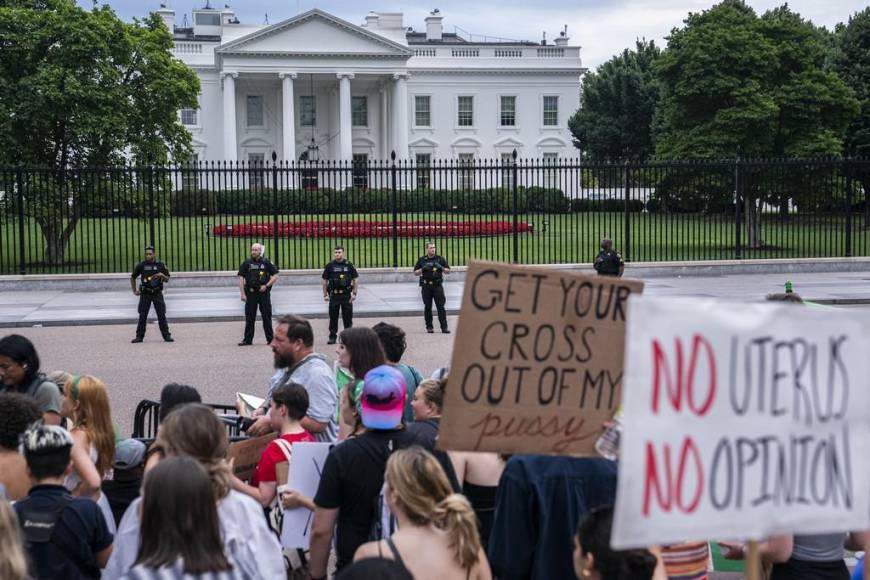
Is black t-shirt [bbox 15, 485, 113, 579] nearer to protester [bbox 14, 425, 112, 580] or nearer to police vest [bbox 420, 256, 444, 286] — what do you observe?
protester [bbox 14, 425, 112, 580]

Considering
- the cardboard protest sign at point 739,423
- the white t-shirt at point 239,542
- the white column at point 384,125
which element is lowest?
the white t-shirt at point 239,542

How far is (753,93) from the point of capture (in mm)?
38062

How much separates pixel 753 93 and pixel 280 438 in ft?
115

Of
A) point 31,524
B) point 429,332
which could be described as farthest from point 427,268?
point 31,524

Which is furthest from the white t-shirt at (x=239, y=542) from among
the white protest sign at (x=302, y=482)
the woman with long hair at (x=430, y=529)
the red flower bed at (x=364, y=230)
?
the red flower bed at (x=364, y=230)

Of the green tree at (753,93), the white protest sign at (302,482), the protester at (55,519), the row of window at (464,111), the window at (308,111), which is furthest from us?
the row of window at (464,111)

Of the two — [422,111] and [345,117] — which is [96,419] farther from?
[422,111]

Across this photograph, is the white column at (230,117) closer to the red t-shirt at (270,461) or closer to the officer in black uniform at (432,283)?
the officer in black uniform at (432,283)

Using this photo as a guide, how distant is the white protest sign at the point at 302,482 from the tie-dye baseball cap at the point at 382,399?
Result: 594 millimetres

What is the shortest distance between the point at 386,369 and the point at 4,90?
86.0ft

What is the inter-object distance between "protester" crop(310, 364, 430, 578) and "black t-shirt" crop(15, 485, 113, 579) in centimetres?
98

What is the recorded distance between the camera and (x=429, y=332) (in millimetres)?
18328

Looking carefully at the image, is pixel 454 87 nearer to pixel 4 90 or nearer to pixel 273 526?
pixel 4 90

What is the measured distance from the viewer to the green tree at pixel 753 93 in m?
38.0
